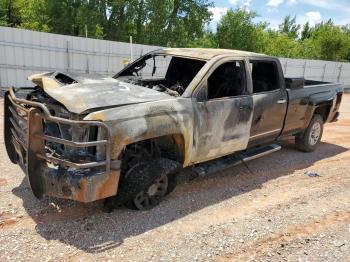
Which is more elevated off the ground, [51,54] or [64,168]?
[51,54]

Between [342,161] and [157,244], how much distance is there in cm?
473

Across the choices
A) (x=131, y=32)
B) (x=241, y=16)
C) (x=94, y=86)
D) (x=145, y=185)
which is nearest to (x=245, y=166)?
(x=145, y=185)

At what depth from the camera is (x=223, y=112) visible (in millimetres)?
5008

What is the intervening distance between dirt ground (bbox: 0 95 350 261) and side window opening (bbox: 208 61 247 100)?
1.28 meters

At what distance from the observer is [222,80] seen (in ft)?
18.8

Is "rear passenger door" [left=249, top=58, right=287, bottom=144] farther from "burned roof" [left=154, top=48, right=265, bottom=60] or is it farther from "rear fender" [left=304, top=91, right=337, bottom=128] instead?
"rear fender" [left=304, top=91, right=337, bottom=128]

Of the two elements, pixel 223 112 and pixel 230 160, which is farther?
pixel 230 160

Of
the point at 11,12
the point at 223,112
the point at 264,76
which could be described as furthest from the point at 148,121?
the point at 11,12

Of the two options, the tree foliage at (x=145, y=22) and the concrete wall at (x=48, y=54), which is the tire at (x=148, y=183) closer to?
the concrete wall at (x=48, y=54)

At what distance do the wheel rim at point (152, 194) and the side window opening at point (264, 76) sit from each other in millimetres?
2458

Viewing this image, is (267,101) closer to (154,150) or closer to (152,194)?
(154,150)

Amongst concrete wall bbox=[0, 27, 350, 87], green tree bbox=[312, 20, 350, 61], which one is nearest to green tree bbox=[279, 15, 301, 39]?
green tree bbox=[312, 20, 350, 61]

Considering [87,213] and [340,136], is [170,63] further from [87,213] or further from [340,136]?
[340,136]

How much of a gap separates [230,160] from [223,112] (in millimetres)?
914
